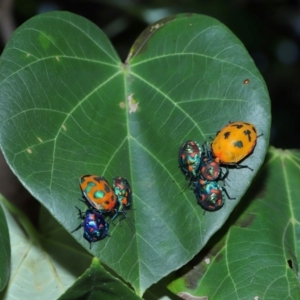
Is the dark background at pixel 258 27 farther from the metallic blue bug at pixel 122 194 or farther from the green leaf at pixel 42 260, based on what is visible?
the metallic blue bug at pixel 122 194

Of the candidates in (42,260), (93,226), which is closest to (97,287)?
(93,226)

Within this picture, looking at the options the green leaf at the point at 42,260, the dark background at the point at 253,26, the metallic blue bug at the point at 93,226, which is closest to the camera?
the metallic blue bug at the point at 93,226

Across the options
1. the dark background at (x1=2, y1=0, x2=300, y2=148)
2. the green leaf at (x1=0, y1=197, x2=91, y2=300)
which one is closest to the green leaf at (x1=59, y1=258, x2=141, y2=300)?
the green leaf at (x1=0, y1=197, x2=91, y2=300)

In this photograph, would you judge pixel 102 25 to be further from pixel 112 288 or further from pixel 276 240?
pixel 112 288

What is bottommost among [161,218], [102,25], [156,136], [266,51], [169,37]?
[266,51]

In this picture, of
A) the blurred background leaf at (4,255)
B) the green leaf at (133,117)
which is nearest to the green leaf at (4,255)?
the blurred background leaf at (4,255)

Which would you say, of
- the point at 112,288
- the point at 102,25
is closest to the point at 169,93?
the point at 112,288

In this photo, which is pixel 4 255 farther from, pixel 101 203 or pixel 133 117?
pixel 133 117

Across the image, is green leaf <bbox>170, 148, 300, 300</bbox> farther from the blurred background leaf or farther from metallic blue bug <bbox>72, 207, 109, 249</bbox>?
the blurred background leaf
